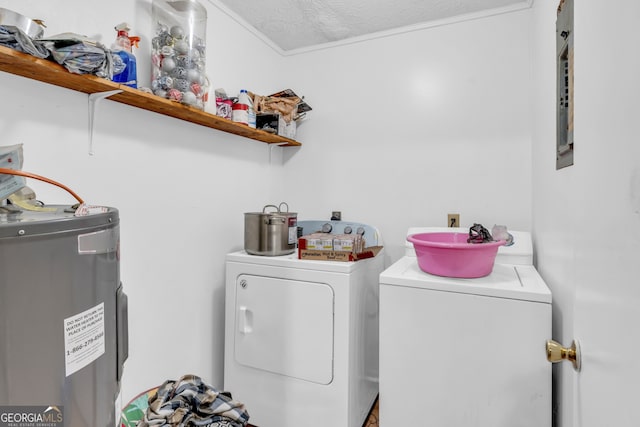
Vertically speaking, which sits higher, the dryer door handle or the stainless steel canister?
the stainless steel canister

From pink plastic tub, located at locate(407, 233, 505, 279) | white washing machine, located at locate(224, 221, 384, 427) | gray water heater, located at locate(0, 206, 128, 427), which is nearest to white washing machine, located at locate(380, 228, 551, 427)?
pink plastic tub, located at locate(407, 233, 505, 279)

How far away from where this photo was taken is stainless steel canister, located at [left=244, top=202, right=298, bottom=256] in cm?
189

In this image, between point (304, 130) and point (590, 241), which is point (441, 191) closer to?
point (304, 130)

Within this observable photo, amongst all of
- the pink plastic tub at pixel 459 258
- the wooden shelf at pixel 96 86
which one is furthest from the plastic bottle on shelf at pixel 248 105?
the pink plastic tub at pixel 459 258

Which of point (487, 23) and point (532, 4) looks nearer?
point (532, 4)

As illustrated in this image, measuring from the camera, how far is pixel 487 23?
2.10 meters

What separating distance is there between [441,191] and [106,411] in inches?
81.6

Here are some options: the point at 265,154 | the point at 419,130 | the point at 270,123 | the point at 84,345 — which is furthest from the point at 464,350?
the point at 265,154

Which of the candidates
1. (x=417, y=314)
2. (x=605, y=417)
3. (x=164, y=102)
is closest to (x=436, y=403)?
(x=417, y=314)

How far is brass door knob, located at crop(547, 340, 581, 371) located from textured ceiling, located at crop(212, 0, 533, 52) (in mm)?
2065

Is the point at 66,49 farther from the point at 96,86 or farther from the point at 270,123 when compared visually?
the point at 270,123

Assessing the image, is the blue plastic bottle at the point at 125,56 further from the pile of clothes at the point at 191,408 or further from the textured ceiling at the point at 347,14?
Result: the pile of clothes at the point at 191,408

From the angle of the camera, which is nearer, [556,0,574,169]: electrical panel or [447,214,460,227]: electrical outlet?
[556,0,574,169]: electrical panel

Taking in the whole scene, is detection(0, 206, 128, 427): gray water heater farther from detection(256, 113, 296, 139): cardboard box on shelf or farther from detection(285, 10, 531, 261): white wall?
detection(285, 10, 531, 261): white wall
